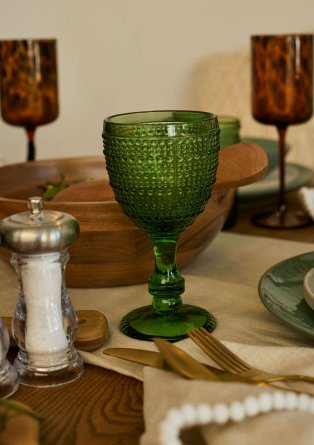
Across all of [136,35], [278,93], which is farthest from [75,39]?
[278,93]

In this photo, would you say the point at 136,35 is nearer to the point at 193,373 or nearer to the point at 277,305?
the point at 277,305

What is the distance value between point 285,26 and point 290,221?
1460 millimetres

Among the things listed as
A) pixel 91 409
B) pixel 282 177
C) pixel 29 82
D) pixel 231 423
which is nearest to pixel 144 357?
pixel 91 409

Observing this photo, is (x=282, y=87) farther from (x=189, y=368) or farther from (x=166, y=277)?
(x=189, y=368)

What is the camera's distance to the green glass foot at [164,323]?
2.73 ft

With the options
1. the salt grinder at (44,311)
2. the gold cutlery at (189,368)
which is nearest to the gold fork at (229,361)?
the gold cutlery at (189,368)

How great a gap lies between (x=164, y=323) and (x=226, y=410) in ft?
0.99

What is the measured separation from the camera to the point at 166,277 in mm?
848

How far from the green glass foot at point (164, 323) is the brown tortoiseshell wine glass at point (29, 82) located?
745 millimetres

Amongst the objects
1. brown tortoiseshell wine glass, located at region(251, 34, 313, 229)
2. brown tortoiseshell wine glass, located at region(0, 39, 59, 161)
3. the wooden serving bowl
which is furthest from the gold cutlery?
brown tortoiseshell wine glass, located at region(0, 39, 59, 161)

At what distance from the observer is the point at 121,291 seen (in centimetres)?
99

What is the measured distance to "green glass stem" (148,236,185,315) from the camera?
842 mm

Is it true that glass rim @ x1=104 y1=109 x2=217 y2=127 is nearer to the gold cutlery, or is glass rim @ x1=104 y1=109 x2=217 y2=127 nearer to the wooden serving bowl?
the wooden serving bowl

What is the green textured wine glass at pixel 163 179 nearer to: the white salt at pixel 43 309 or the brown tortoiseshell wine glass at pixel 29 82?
the white salt at pixel 43 309
